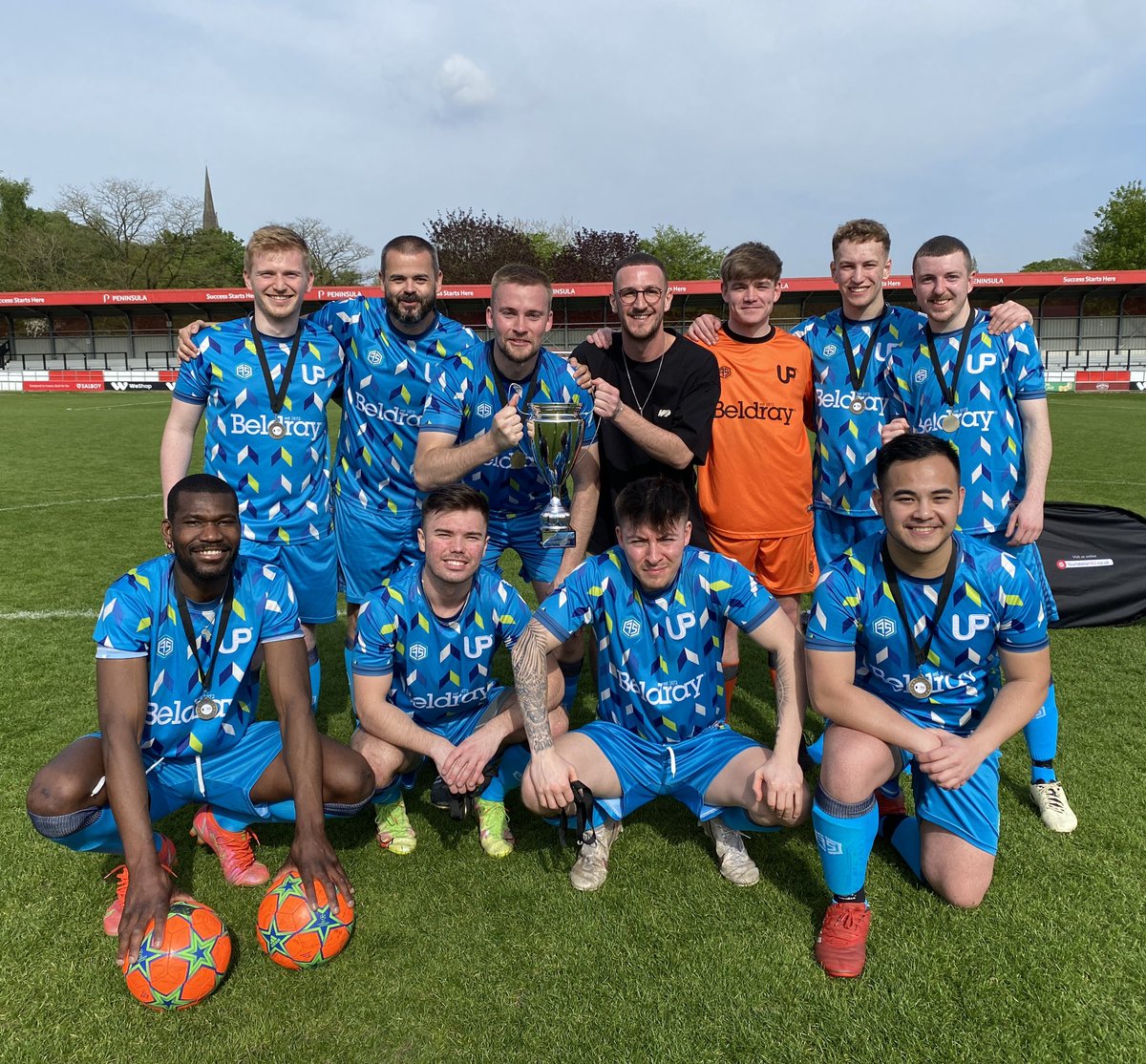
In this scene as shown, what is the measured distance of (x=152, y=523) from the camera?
8.52 m

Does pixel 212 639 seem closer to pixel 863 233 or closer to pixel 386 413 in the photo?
pixel 386 413

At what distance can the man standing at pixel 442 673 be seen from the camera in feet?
9.42

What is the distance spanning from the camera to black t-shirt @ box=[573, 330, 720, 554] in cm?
332

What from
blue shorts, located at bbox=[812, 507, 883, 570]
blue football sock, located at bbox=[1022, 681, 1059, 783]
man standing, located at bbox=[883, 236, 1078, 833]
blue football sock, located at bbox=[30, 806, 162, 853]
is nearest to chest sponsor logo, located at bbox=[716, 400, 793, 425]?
blue shorts, located at bbox=[812, 507, 883, 570]

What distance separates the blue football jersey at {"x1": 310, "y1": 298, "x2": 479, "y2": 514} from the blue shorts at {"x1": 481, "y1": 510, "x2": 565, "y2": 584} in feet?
1.35

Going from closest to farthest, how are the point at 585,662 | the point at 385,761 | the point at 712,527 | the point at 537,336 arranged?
the point at 385,761
the point at 537,336
the point at 712,527
the point at 585,662

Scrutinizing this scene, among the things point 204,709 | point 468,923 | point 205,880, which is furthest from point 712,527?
point 205,880

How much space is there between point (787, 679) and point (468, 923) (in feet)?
4.20

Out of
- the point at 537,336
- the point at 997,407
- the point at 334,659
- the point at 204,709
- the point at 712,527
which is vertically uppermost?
the point at 537,336

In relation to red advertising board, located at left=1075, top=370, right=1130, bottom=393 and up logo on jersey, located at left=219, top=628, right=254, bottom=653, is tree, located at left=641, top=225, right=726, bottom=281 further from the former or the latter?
up logo on jersey, located at left=219, top=628, right=254, bottom=653

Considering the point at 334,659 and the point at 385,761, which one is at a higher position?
the point at 385,761

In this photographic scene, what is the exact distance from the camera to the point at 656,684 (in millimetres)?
2873

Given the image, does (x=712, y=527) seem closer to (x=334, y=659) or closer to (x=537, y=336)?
(x=537, y=336)

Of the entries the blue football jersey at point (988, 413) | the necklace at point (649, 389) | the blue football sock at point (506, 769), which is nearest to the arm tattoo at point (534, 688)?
the blue football sock at point (506, 769)
